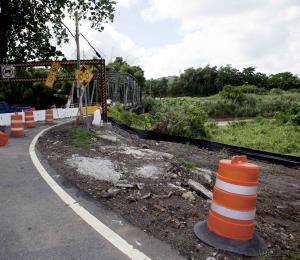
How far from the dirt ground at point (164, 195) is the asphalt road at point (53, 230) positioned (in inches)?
9.7

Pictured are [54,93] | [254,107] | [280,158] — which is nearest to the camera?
[280,158]

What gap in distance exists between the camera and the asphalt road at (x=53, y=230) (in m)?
4.13

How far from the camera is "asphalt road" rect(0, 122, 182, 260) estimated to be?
4.13 meters

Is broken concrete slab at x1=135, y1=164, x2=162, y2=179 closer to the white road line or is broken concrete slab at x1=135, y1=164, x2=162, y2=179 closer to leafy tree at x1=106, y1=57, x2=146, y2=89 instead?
the white road line

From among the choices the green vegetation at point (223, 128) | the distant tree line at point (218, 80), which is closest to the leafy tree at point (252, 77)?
the distant tree line at point (218, 80)

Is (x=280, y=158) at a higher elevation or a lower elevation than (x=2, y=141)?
lower

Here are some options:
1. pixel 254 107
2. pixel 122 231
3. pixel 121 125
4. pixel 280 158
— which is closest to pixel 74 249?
pixel 122 231

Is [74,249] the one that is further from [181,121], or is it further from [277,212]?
[181,121]

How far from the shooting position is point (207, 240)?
451 cm

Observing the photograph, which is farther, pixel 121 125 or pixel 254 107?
pixel 254 107

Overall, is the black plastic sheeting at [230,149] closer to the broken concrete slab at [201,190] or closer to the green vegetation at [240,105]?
the broken concrete slab at [201,190]

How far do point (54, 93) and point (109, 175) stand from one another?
1942 inches

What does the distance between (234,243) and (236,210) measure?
386 millimetres

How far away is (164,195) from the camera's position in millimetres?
6582
